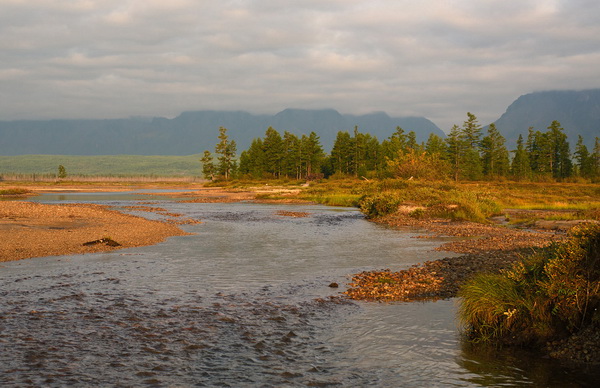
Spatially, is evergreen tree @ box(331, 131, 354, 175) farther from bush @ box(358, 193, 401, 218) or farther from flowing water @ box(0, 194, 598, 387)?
flowing water @ box(0, 194, 598, 387)

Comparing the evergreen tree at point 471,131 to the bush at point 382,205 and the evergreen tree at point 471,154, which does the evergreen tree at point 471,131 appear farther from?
the bush at point 382,205

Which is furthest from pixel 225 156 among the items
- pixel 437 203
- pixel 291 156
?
pixel 437 203

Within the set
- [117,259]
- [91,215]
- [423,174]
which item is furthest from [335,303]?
[423,174]

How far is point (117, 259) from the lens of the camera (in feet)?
78.6

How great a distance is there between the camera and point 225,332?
13.0m

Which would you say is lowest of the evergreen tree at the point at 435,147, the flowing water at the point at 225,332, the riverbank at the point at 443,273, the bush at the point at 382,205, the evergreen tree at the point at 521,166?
the flowing water at the point at 225,332

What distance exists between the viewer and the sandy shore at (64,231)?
25.9 m

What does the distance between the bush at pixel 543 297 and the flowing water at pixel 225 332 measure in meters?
0.69

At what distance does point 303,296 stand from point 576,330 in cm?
861

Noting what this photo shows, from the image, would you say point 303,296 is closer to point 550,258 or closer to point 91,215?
point 550,258

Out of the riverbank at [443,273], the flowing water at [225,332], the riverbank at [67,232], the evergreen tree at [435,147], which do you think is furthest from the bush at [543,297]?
the evergreen tree at [435,147]

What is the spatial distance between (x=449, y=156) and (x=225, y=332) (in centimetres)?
12851

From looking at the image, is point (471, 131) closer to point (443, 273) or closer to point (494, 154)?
point (494, 154)

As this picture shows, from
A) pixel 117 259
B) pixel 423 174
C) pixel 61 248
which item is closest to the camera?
pixel 117 259
